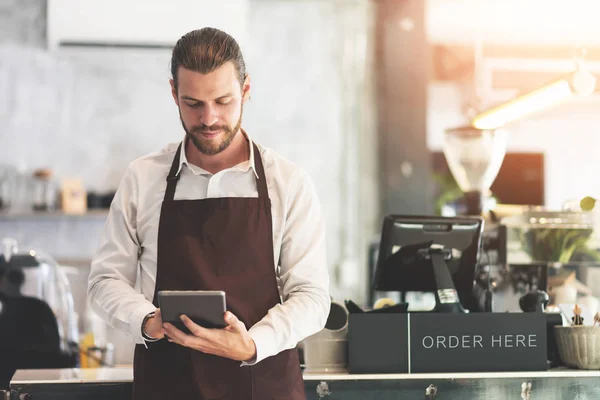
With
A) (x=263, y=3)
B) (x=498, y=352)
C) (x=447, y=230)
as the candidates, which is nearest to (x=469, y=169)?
(x=447, y=230)

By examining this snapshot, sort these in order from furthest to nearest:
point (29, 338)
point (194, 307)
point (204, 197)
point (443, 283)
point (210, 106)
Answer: point (29, 338) → point (443, 283) → point (204, 197) → point (210, 106) → point (194, 307)

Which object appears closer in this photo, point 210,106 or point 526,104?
point 210,106

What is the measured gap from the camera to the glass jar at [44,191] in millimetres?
4727

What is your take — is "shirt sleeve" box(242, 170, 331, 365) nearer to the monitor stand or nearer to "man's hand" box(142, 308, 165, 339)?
"man's hand" box(142, 308, 165, 339)

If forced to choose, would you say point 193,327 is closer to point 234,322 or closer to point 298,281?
point 234,322

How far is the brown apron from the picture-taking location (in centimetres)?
165

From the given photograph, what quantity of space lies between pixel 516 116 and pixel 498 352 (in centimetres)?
181

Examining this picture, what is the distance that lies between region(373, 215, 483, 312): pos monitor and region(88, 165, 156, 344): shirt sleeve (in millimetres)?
798

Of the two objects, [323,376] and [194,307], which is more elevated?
[194,307]

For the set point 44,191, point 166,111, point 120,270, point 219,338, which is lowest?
point 219,338

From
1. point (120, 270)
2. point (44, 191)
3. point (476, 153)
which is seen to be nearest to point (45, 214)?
point (44, 191)

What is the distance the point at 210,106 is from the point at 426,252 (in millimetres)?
910

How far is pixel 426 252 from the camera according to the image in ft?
7.38

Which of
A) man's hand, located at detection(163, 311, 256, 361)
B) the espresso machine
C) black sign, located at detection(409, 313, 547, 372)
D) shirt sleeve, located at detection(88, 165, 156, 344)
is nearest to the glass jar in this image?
the espresso machine
